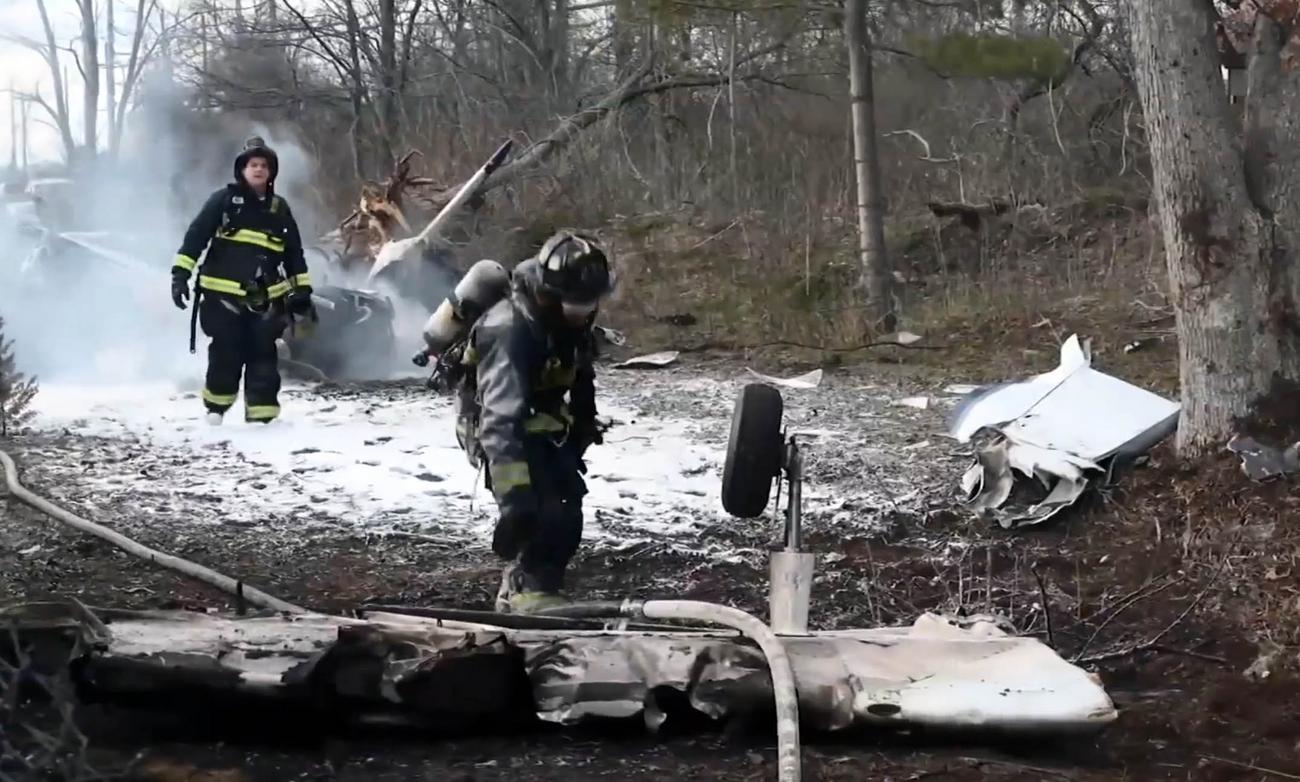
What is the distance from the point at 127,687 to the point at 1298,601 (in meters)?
3.41

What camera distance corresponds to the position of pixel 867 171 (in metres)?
12.0

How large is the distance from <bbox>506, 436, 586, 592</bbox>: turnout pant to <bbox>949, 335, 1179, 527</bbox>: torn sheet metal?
6.87 ft

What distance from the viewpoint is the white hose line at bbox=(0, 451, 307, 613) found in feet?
13.5

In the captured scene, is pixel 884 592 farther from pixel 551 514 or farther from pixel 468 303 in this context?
pixel 468 303

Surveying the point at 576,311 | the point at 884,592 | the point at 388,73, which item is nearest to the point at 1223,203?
the point at 884,592

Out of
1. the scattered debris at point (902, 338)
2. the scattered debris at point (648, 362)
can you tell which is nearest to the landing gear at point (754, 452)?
the scattered debris at point (648, 362)

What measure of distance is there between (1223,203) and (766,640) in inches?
137

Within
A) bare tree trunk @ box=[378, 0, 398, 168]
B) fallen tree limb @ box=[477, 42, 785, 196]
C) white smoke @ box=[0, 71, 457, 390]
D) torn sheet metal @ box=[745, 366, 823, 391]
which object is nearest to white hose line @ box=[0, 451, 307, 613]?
white smoke @ box=[0, 71, 457, 390]

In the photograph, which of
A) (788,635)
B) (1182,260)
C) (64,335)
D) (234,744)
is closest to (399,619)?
(234,744)

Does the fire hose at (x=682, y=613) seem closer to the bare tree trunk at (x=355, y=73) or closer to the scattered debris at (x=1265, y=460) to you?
the scattered debris at (x=1265, y=460)

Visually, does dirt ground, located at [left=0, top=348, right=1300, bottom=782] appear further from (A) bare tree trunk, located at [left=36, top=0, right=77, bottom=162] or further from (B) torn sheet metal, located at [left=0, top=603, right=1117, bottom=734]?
(A) bare tree trunk, located at [left=36, top=0, right=77, bottom=162]

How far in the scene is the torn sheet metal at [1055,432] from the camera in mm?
5555

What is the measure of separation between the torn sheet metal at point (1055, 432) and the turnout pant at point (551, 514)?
82.4 inches

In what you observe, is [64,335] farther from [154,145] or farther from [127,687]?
[154,145]
